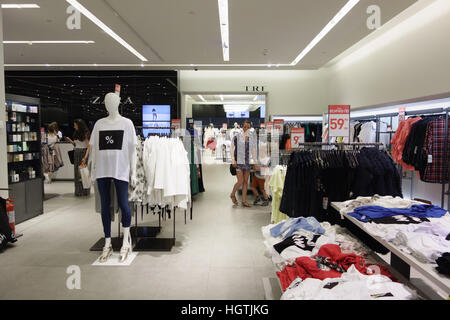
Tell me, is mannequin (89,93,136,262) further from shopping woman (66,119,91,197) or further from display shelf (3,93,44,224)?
shopping woman (66,119,91,197)

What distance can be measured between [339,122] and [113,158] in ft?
8.33

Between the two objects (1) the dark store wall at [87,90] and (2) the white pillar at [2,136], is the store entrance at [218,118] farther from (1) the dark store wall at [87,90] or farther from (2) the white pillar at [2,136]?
(2) the white pillar at [2,136]

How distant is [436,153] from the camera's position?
15.9 feet

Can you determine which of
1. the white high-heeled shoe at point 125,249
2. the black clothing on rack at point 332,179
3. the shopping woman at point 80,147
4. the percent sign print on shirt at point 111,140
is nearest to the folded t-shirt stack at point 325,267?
the black clothing on rack at point 332,179

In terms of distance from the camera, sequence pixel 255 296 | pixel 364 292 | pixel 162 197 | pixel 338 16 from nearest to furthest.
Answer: pixel 364 292 < pixel 255 296 < pixel 162 197 < pixel 338 16

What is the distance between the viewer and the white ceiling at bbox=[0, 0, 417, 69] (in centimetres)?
476

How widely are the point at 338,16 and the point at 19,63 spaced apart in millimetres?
8601

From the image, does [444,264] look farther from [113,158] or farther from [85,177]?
[85,177]

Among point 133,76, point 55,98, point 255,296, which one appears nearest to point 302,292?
point 255,296

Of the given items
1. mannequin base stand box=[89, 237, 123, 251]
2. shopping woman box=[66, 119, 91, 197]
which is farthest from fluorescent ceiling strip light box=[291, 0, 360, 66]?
shopping woman box=[66, 119, 91, 197]

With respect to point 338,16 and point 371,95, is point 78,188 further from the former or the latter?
point 371,95

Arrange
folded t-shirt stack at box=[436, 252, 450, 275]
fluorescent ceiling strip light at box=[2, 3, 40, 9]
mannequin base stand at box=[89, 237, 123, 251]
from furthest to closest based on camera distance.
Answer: fluorescent ceiling strip light at box=[2, 3, 40, 9] < mannequin base stand at box=[89, 237, 123, 251] < folded t-shirt stack at box=[436, 252, 450, 275]

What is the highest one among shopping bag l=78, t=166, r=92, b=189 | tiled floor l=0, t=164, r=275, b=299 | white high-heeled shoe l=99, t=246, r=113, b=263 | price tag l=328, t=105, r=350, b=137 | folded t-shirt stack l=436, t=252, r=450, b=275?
price tag l=328, t=105, r=350, b=137

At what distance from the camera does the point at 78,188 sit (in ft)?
23.8
